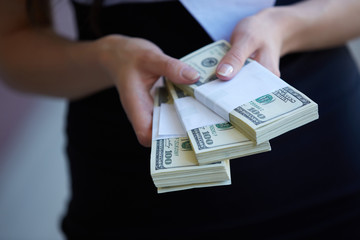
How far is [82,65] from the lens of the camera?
92cm

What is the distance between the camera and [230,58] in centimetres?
68

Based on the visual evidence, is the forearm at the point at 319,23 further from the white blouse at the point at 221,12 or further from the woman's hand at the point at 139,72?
the woman's hand at the point at 139,72

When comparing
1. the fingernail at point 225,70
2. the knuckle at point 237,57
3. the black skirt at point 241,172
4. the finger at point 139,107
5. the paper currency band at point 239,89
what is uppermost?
the knuckle at point 237,57

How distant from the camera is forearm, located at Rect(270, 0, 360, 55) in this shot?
31.5 inches

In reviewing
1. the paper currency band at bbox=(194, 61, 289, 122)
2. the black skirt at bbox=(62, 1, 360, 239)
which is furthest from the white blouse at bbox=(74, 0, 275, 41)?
the paper currency band at bbox=(194, 61, 289, 122)

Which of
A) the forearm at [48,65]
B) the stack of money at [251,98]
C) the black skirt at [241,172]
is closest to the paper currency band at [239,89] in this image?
the stack of money at [251,98]

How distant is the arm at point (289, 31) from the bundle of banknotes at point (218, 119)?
0.10 feet

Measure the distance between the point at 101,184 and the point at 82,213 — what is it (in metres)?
0.11

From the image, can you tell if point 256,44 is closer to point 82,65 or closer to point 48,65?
point 82,65

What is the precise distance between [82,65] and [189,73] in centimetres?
34

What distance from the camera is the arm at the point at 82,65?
708mm

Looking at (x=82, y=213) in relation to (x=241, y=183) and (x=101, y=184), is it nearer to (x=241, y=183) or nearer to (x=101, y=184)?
(x=101, y=184)

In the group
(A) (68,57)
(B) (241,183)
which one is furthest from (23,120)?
(B) (241,183)

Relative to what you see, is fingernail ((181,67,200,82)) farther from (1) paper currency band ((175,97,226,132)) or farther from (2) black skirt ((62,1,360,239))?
(2) black skirt ((62,1,360,239))
